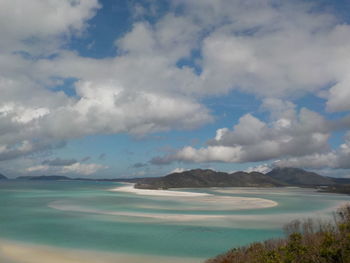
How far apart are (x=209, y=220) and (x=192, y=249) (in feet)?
52.1

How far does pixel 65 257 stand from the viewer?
24.8m

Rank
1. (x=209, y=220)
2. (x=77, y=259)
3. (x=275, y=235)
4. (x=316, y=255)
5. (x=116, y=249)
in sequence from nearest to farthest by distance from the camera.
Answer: (x=316, y=255) < (x=77, y=259) < (x=116, y=249) < (x=275, y=235) < (x=209, y=220)

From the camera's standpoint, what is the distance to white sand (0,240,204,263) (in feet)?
78.6

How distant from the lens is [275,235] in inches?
1348

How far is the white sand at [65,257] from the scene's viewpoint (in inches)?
943

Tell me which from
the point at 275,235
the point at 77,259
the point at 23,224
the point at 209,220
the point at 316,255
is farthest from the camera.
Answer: the point at 209,220

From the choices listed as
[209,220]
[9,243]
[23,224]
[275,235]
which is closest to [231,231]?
[275,235]

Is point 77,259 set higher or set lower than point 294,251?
lower

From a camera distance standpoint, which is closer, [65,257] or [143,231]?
[65,257]

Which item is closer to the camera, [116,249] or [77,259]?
[77,259]

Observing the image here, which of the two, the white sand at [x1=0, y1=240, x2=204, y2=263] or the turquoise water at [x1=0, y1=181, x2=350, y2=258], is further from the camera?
the turquoise water at [x1=0, y1=181, x2=350, y2=258]

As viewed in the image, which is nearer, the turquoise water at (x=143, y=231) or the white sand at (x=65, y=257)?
the white sand at (x=65, y=257)

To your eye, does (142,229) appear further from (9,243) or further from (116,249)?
(9,243)

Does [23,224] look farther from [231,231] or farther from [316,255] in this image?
[316,255]
